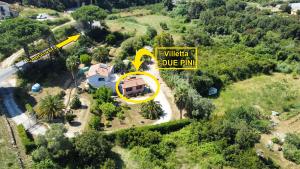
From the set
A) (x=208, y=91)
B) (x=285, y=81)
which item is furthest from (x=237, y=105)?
(x=285, y=81)

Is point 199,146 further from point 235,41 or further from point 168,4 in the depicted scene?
point 168,4

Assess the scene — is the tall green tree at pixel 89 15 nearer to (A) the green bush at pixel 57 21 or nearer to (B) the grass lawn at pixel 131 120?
(A) the green bush at pixel 57 21

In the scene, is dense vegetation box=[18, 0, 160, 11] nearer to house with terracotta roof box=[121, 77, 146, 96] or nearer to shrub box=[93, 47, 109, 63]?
shrub box=[93, 47, 109, 63]

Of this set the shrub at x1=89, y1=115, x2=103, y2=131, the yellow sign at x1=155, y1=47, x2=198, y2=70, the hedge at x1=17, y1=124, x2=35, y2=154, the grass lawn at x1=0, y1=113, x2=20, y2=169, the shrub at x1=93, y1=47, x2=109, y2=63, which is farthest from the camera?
the shrub at x1=93, y1=47, x2=109, y2=63

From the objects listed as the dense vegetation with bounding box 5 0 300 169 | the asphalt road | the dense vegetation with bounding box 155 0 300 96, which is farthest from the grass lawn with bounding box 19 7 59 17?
the dense vegetation with bounding box 155 0 300 96

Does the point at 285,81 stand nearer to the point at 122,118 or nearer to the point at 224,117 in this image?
the point at 224,117
